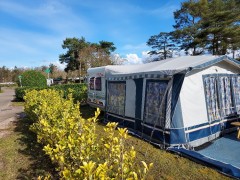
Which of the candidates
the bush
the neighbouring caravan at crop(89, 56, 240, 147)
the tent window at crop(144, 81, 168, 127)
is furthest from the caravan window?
the bush

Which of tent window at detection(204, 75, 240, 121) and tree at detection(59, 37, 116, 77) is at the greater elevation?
tree at detection(59, 37, 116, 77)

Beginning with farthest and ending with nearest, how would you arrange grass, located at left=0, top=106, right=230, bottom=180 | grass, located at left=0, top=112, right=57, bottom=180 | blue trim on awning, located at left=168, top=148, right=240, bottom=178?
grass, located at left=0, top=112, right=57, bottom=180 → grass, located at left=0, top=106, right=230, bottom=180 → blue trim on awning, located at left=168, top=148, right=240, bottom=178

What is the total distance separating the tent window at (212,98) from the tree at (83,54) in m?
27.1

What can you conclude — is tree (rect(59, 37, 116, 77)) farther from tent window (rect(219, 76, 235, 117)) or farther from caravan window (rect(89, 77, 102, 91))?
tent window (rect(219, 76, 235, 117))

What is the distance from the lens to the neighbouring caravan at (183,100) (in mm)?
5492

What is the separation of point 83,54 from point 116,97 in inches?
1084

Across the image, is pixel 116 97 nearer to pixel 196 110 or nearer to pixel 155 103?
pixel 155 103

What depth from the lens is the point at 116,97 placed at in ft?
26.9

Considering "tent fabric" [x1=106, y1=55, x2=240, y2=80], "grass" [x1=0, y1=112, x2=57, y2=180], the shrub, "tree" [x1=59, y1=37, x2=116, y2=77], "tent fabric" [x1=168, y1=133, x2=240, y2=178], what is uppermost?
"tree" [x1=59, y1=37, x2=116, y2=77]

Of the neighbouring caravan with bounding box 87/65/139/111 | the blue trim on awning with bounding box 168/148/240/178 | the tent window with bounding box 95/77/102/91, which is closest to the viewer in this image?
the blue trim on awning with bounding box 168/148/240/178

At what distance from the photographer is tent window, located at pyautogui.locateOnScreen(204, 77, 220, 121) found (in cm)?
615

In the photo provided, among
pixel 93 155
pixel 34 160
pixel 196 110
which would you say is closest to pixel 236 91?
pixel 196 110

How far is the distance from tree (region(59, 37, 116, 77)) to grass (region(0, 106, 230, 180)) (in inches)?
1070

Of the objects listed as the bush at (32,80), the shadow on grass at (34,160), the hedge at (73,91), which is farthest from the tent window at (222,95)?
the bush at (32,80)
